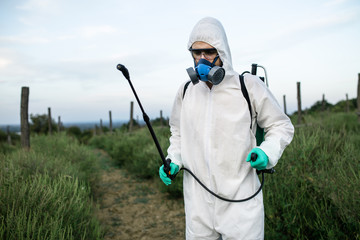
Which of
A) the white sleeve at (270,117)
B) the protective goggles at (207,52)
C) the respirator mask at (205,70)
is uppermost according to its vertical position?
the protective goggles at (207,52)

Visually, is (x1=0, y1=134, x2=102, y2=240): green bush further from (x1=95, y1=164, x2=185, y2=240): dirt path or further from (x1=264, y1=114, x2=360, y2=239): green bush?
(x1=264, y1=114, x2=360, y2=239): green bush

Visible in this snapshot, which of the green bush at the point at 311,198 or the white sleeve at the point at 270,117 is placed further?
the green bush at the point at 311,198

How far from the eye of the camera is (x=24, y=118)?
6844 mm

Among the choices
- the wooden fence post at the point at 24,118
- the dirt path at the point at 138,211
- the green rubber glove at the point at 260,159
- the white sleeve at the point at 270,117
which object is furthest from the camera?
the wooden fence post at the point at 24,118

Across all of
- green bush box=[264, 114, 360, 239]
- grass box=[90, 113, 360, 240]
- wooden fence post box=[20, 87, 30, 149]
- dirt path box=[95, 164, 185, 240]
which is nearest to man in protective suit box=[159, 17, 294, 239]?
grass box=[90, 113, 360, 240]

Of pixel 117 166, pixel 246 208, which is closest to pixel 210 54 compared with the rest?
pixel 246 208

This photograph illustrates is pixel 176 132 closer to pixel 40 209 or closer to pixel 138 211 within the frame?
pixel 40 209

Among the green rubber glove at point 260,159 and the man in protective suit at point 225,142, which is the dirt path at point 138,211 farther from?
the green rubber glove at point 260,159

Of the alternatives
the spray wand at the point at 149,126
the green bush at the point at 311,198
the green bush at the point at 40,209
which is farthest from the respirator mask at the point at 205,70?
the green bush at the point at 311,198

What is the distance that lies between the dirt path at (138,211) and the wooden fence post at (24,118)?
7.13 ft

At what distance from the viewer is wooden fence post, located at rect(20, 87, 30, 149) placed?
667 centimetres

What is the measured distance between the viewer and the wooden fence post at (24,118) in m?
6.67

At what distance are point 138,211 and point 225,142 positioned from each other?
3674 mm

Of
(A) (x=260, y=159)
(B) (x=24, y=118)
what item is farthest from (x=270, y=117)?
(B) (x=24, y=118)
